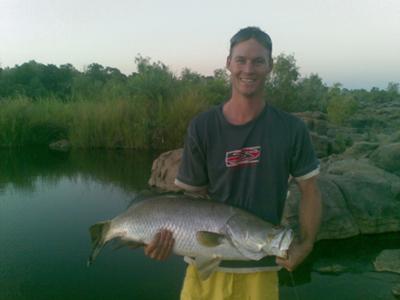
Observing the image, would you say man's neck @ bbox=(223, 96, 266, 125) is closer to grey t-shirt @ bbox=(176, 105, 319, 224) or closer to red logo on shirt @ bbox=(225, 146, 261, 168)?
grey t-shirt @ bbox=(176, 105, 319, 224)

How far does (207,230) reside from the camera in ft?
7.44

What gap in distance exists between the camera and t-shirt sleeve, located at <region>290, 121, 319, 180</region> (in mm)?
2355

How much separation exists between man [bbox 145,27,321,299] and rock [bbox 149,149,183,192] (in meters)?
7.58

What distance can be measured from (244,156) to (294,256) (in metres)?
0.64

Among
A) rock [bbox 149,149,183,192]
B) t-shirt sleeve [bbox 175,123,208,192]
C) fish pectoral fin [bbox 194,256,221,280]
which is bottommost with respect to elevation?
rock [bbox 149,149,183,192]

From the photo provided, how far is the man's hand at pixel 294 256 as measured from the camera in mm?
2152

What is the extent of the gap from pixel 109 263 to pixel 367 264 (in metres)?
4.12

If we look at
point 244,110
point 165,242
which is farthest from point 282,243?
point 244,110

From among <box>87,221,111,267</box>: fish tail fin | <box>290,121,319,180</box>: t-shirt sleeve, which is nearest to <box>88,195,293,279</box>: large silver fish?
<box>87,221,111,267</box>: fish tail fin

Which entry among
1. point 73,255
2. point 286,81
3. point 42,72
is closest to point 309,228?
point 73,255

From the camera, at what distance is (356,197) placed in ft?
24.4

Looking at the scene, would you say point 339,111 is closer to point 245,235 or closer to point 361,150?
point 361,150

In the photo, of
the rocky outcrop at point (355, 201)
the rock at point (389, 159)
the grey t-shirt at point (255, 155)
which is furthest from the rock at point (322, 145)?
the grey t-shirt at point (255, 155)

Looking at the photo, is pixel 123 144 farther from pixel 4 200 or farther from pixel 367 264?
pixel 367 264
